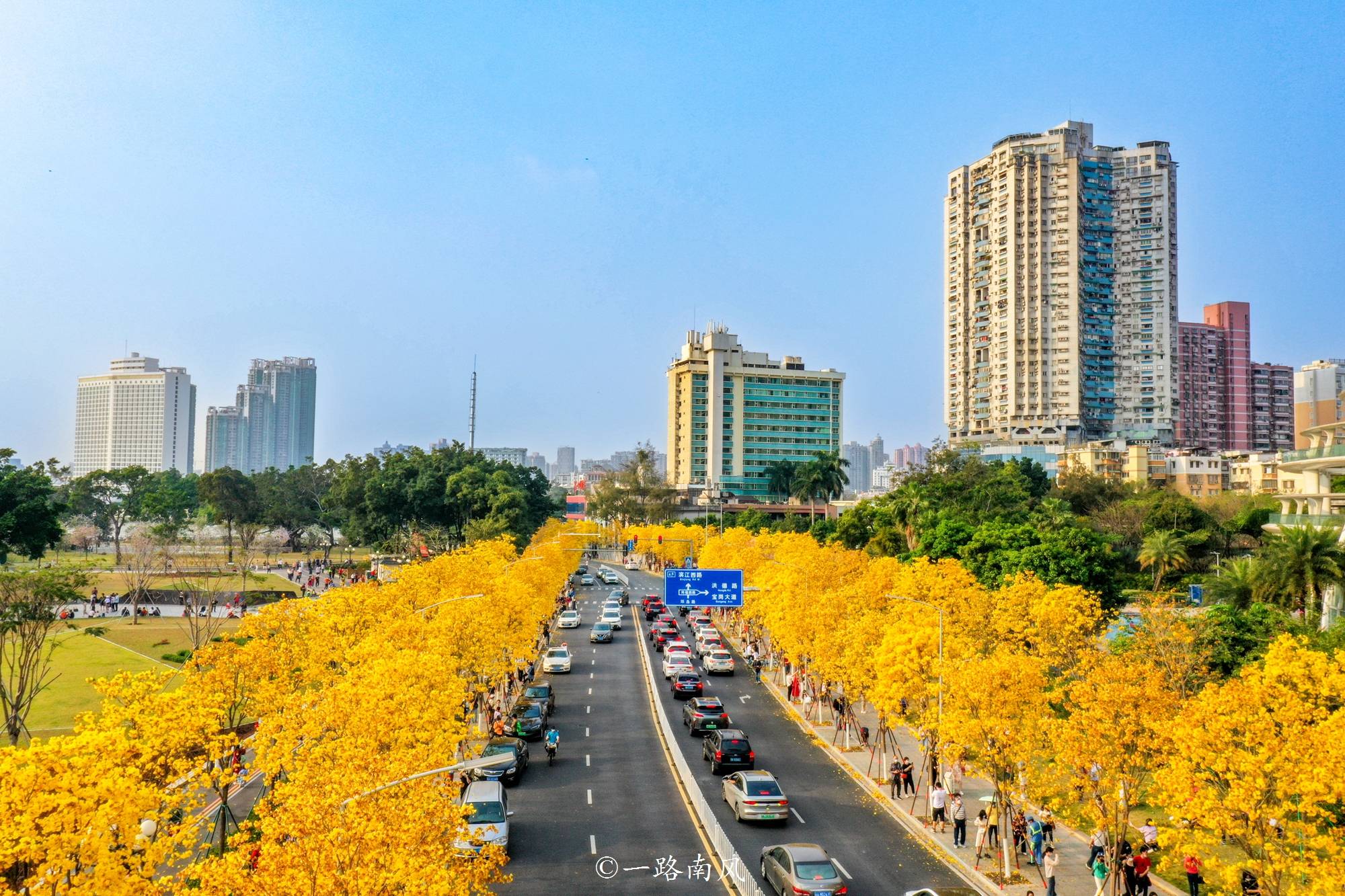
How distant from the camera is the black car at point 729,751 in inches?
1221

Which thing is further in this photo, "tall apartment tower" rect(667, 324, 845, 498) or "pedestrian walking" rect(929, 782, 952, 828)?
"tall apartment tower" rect(667, 324, 845, 498)

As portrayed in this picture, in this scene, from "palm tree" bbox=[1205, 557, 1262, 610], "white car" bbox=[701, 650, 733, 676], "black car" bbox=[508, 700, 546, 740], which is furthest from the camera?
"white car" bbox=[701, 650, 733, 676]

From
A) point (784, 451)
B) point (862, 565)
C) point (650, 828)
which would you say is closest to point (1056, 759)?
point (650, 828)

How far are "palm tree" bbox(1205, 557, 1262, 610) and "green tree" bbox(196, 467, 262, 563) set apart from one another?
109257 millimetres

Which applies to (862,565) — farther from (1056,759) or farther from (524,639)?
(1056,759)

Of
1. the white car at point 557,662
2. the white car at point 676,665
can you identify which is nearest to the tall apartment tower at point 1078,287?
the white car at point 676,665

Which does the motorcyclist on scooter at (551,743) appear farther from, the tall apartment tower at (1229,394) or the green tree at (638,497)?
the tall apartment tower at (1229,394)

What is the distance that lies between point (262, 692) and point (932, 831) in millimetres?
18036

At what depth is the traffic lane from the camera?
71.8 ft

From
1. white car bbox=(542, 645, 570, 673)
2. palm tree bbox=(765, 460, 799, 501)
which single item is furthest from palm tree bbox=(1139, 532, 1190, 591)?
palm tree bbox=(765, 460, 799, 501)

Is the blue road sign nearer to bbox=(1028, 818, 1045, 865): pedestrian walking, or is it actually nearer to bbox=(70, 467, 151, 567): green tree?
bbox=(1028, 818, 1045, 865): pedestrian walking

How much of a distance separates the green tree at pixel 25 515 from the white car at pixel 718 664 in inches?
1651

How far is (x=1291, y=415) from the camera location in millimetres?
183250

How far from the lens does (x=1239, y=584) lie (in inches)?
1528
